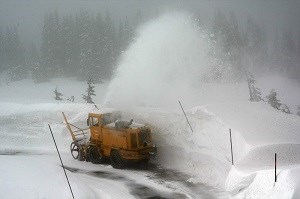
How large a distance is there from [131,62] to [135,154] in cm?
1360

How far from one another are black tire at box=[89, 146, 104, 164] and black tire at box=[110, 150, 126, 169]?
1111mm

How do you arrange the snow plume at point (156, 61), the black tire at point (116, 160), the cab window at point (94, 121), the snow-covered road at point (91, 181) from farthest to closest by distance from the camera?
the snow plume at point (156, 61)
the cab window at point (94, 121)
the black tire at point (116, 160)
the snow-covered road at point (91, 181)

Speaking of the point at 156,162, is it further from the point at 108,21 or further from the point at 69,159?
the point at 108,21

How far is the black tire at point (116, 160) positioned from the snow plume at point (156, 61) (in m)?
5.13

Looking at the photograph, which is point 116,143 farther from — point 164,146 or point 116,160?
point 164,146

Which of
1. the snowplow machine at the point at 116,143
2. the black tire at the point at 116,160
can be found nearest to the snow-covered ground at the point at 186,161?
the black tire at the point at 116,160

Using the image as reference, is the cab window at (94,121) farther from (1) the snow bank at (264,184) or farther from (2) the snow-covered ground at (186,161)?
(1) the snow bank at (264,184)

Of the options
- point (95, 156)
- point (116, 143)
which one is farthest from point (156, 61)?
point (116, 143)

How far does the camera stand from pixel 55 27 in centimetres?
7944

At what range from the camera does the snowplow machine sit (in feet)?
63.4

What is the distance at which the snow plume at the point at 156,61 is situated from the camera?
26766 millimetres

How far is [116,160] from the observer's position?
65.7 feet

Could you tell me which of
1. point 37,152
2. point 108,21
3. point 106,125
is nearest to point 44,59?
point 108,21

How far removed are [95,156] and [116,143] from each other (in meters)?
2.24
